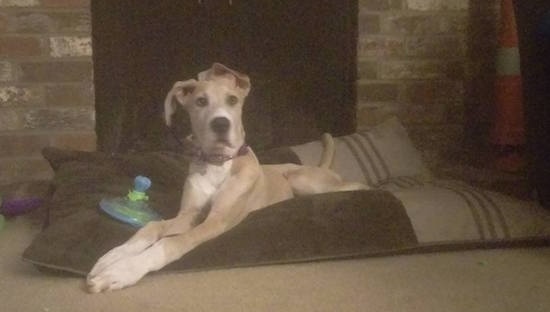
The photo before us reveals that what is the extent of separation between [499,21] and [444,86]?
1.29 ft

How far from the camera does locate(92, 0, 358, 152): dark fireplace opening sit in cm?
291

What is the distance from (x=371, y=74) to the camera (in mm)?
3029

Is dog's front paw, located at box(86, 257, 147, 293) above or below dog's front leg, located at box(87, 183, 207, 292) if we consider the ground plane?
below

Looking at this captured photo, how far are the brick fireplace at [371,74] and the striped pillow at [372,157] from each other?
1.38 ft

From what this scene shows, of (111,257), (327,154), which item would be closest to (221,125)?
(111,257)

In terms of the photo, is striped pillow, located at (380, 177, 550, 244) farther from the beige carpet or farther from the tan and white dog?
the tan and white dog

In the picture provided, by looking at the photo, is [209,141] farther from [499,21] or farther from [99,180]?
[499,21]

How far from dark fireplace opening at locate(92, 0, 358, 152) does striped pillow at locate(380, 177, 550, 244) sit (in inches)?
39.3

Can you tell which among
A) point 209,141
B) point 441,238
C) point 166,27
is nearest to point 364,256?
point 441,238

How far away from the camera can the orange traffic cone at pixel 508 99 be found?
9.89 ft

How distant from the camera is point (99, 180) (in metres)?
2.35

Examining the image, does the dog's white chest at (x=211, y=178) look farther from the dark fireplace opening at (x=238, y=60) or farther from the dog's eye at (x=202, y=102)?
the dark fireplace opening at (x=238, y=60)

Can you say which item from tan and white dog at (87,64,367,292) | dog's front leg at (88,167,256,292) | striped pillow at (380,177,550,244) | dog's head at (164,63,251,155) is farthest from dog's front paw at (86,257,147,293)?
striped pillow at (380,177,550,244)

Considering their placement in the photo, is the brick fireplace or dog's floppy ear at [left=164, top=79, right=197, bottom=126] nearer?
dog's floppy ear at [left=164, top=79, right=197, bottom=126]
